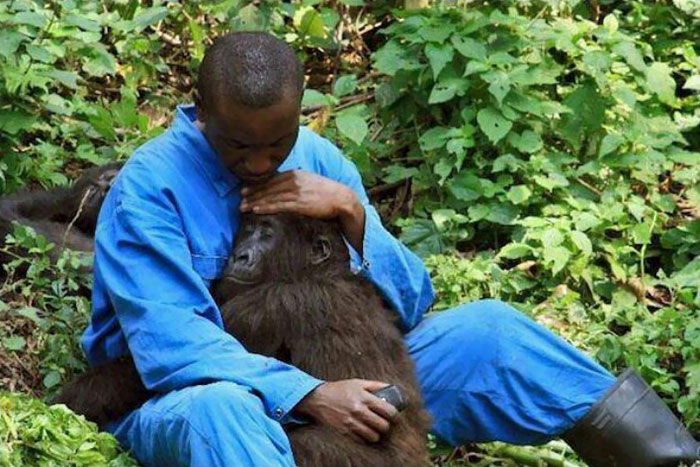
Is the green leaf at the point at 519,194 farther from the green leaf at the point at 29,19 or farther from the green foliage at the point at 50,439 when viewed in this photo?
the green foliage at the point at 50,439

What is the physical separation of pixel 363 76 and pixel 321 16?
45 centimetres

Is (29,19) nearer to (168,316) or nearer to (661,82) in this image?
(168,316)

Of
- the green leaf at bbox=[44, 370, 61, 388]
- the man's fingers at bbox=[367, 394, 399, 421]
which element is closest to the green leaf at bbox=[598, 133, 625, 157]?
the green leaf at bbox=[44, 370, 61, 388]

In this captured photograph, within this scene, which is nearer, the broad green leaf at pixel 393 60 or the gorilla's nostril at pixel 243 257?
the gorilla's nostril at pixel 243 257

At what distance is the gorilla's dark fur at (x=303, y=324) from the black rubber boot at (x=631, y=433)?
1.97 ft

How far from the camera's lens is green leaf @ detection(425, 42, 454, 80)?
21.1 ft

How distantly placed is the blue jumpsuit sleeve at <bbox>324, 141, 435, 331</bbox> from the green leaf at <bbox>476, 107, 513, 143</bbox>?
1.66 metres

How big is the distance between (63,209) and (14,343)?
4.11ft

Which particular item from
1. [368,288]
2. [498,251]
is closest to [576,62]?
[498,251]

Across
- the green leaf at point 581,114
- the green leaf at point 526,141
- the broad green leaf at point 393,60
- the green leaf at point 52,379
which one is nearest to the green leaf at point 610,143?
the green leaf at point 581,114

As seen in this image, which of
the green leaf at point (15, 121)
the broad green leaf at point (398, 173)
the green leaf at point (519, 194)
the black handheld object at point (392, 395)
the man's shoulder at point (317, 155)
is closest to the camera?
the black handheld object at point (392, 395)

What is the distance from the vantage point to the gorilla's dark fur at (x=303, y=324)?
4.28m

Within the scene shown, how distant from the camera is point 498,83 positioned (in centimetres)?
641

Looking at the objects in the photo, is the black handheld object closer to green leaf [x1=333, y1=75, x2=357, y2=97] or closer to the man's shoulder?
the man's shoulder
